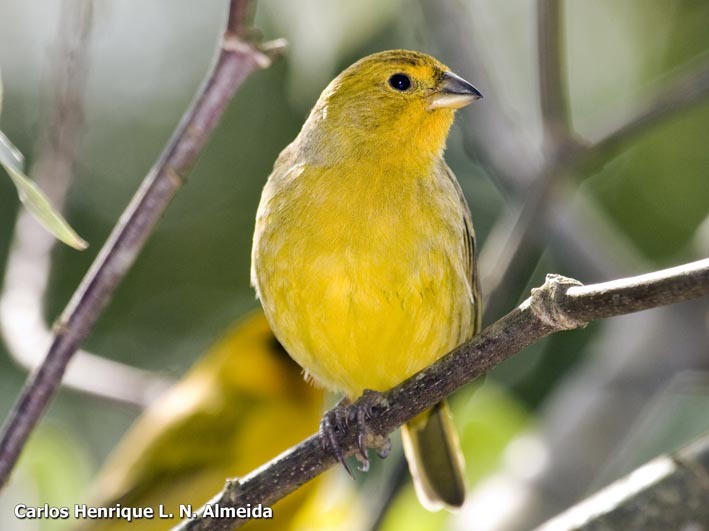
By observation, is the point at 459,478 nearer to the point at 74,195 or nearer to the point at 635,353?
the point at 635,353

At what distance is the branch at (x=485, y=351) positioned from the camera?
1.96 meters

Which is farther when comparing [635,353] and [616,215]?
[616,215]

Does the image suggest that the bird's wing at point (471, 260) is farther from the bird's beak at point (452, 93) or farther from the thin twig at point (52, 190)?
the thin twig at point (52, 190)

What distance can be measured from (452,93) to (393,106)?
0.22 meters

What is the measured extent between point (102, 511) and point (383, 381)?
4.05ft

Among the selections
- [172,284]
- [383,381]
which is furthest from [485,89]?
[172,284]

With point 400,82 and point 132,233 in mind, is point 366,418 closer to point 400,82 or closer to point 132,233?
A: point 132,233

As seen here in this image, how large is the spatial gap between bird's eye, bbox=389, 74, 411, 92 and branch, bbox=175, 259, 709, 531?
1388 mm

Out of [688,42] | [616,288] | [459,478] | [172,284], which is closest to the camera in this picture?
[616,288]

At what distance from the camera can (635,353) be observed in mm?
4812

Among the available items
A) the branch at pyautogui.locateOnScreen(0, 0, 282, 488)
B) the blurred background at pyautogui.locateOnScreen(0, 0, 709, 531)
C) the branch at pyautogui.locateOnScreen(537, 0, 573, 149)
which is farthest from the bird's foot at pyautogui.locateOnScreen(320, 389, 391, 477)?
the branch at pyautogui.locateOnScreen(537, 0, 573, 149)

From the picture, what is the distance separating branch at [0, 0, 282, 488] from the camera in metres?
2.80

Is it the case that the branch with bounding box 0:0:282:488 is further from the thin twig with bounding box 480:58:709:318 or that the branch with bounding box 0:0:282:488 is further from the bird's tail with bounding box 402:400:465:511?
the thin twig with bounding box 480:58:709:318

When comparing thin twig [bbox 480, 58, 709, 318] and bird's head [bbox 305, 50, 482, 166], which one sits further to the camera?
thin twig [bbox 480, 58, 709, 318]
